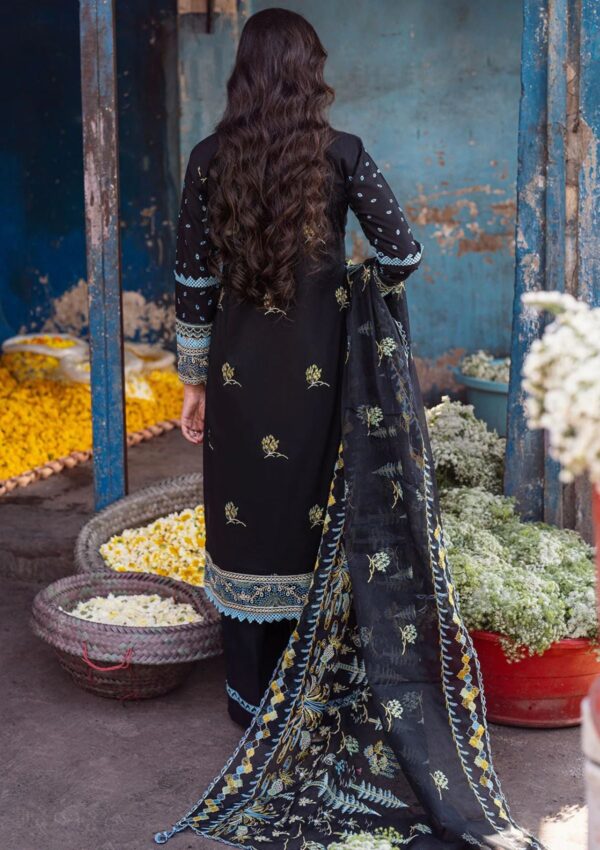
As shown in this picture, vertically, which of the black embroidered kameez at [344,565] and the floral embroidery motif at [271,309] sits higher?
the floral embroidery motif at [271,309]

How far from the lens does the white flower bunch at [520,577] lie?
3.52m

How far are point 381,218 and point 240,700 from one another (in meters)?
1.71

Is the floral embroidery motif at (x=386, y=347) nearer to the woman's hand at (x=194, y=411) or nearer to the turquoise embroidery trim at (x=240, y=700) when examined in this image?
the woman's hand at (x=194, y=411)

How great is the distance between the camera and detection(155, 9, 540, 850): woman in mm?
3092

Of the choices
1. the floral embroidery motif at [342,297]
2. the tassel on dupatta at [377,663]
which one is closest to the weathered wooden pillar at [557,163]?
the tassel on dupatta at [377,663]

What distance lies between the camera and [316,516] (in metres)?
3.40

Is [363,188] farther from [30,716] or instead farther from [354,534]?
[30,716]

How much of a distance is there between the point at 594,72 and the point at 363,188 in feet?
3.88

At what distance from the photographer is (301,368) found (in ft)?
10.8

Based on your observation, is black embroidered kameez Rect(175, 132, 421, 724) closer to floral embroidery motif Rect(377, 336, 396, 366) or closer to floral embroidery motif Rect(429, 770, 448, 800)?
floral embroidery motif Rect(377, 336, 396, 366)

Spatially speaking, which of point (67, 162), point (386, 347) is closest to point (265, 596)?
point (386, 347)

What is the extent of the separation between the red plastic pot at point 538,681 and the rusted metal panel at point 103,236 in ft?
6.11

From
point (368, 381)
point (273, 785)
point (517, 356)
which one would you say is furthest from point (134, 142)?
point (273, 785)

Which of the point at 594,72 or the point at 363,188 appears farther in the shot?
the point at 594,72
